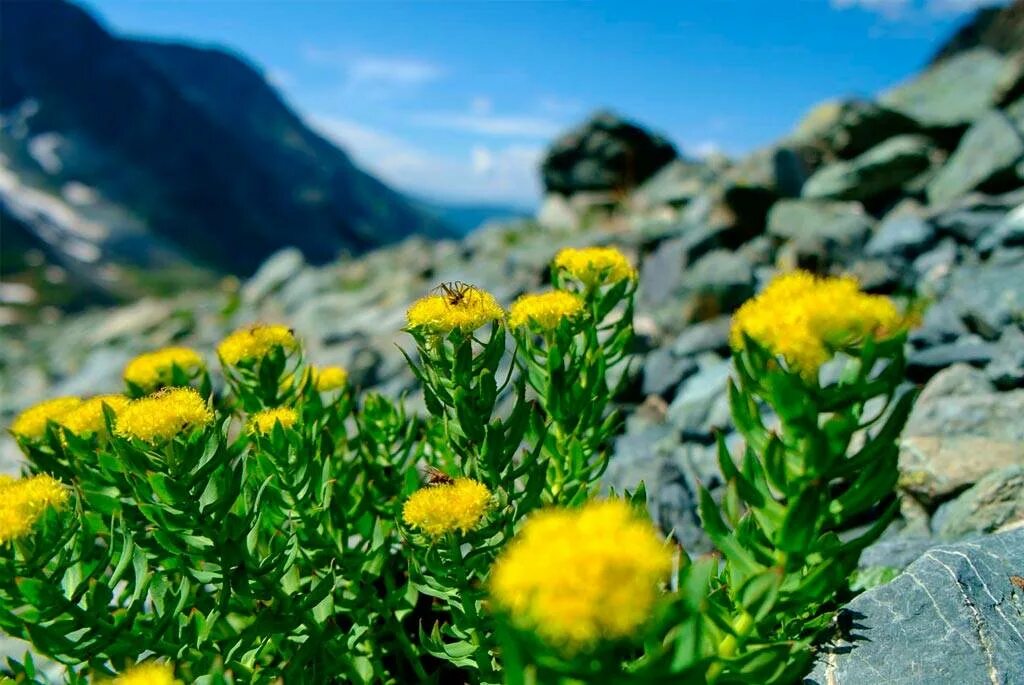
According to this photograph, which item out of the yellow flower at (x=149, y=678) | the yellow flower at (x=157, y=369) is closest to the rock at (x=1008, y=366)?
the yellow flower at (x=157, y=369)

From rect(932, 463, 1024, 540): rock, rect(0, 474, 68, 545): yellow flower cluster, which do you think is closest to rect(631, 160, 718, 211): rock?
rect(932, 463, 1024, 540): rock

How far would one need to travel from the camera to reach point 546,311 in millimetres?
3758

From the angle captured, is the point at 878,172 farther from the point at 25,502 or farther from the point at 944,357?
the point at 25,502

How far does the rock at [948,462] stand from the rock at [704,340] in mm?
3691

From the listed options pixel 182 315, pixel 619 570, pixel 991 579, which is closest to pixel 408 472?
pixel 619 570

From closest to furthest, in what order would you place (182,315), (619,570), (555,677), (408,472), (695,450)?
(619,570) < (555,677) < (408,472) < (695,450) < (182,315)

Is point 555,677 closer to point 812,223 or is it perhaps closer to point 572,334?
point 572,334

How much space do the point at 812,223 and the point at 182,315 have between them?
21.5m

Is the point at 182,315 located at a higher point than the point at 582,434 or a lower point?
lower

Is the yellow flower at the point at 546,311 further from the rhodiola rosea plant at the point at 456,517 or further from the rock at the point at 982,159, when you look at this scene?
the rock at the point at 982,159

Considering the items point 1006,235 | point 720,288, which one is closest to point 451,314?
point 720,288

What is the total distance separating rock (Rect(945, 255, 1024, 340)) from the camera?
24.0ft

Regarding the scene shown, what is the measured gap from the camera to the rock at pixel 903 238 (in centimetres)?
1062

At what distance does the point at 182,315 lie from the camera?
83.6 feet
